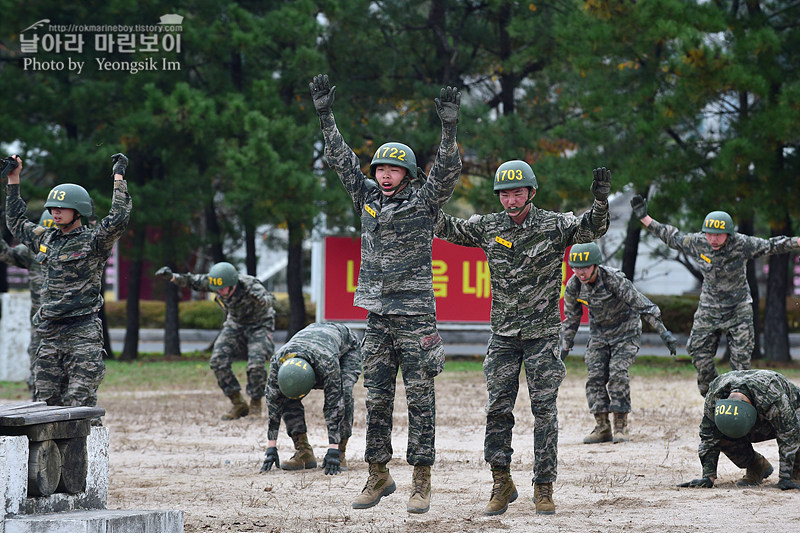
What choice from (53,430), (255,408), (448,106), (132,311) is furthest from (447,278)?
(53,430)

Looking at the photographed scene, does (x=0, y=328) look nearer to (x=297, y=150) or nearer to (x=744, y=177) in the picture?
(x=297, y=150)

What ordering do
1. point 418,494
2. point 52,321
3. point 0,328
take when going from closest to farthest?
point 418,494, point 52,321, point 0,328

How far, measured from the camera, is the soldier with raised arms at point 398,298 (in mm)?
7156

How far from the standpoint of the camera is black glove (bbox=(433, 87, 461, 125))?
6879 millimetres

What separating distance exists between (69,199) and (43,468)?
11.2ft

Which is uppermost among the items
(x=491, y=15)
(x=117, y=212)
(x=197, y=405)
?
(x=491, y=15)

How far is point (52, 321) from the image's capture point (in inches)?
358

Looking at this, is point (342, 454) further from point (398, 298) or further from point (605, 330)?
point (605, 330)

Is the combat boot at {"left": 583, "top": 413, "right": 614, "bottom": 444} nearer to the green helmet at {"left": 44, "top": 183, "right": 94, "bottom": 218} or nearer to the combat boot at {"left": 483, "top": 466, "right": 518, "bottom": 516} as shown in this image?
the combat boot at {"left": 483, "top": 466, "right": 518, "bottom": 516}

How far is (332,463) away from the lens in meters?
9.12

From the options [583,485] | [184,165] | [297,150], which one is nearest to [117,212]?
[583,485]

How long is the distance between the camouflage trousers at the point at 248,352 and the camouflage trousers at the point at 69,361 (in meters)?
3.88

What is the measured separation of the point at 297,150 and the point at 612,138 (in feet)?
21.0

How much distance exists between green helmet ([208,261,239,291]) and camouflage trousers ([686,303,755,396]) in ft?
17.5
